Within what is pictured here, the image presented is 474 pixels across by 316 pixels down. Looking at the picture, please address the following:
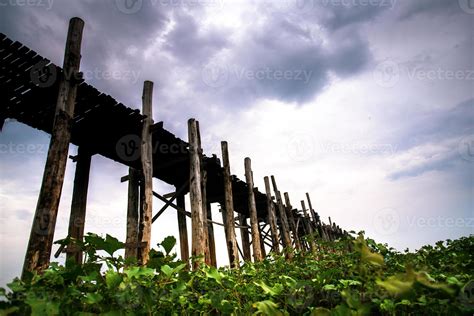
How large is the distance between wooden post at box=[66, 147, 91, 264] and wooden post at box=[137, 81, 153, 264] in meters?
1.44

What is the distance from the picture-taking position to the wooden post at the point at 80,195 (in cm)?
599

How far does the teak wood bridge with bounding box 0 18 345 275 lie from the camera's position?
4105mm

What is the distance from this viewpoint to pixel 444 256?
281cm

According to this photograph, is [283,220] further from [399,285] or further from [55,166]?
[399,285]

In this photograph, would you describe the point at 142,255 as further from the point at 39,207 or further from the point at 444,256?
the point at 444,256

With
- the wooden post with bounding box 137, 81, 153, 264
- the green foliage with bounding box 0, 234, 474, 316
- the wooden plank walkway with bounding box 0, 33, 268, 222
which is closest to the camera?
the green foliage with bounding box 0, 234, 474, 316

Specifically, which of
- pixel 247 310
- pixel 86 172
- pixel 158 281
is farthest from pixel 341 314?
pixel 86 172

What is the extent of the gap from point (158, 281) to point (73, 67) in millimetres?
4742

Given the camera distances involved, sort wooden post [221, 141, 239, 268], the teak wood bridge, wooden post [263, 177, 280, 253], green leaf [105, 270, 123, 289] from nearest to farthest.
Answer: green leaf [105, 270, 123, 289] → the teak wood bridge → wooden post [221, 141, 239, 268] → wooden post [263, 177, 280, 253]

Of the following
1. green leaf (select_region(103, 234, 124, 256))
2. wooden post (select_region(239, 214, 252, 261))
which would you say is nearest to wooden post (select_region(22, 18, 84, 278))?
green leaf (select_region(103, 234, 124, 256))

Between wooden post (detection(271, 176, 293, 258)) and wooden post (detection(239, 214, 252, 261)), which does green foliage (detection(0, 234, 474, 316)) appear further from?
wooden post (detection(239, 214, 252, 261))

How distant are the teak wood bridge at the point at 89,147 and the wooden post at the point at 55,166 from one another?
11mm

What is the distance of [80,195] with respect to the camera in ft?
20.7

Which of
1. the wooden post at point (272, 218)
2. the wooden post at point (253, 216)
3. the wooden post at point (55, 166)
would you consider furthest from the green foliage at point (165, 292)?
the wooden post at point (272, 218)
